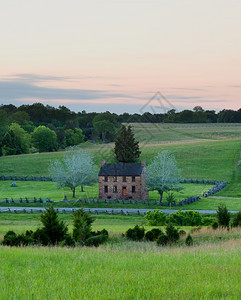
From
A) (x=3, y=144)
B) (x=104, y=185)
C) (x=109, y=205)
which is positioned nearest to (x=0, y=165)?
(x=3, y=144)

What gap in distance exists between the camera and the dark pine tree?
9588 centimetres

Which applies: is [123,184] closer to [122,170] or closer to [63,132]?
[122,170]

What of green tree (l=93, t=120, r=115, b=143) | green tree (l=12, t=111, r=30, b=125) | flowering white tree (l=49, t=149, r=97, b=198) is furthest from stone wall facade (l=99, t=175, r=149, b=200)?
green tree (l=12, t=111, r=30, b=125)

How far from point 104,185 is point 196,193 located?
15.2m

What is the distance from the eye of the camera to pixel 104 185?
69188 millimetres

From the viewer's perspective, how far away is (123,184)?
6888 cm

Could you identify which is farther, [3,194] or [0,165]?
[0,165]

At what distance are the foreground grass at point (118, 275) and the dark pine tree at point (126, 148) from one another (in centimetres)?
8180

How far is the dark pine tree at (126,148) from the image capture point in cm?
9588

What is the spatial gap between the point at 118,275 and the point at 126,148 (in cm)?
8494

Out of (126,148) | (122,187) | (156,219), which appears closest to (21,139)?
(126,148)

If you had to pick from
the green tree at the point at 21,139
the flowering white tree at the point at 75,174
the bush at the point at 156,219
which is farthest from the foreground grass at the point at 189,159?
the bush at the point at 156,219

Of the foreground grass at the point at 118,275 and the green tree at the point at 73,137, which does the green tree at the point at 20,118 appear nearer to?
the green tree at the point at 73,137

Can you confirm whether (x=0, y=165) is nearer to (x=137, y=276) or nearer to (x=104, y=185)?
(x=104, y=185)
